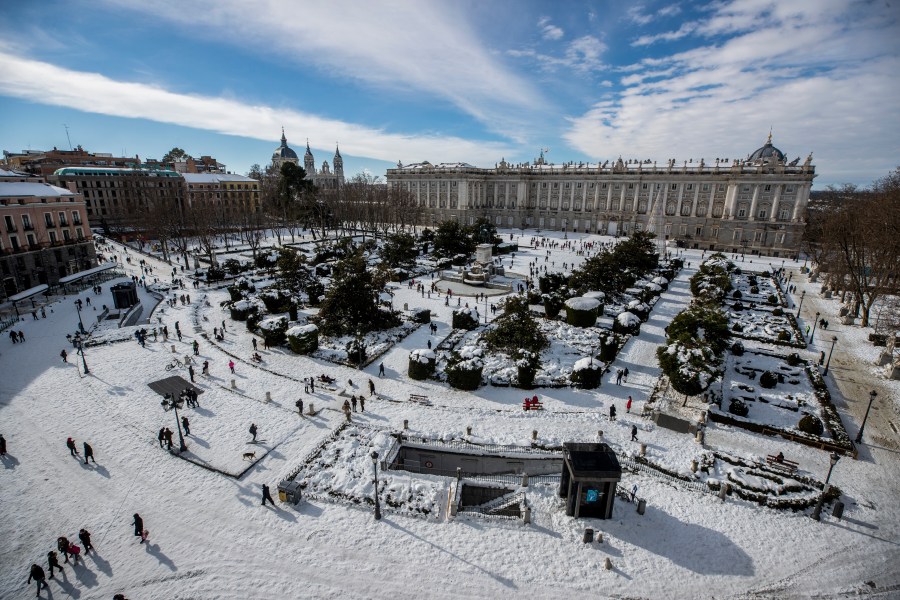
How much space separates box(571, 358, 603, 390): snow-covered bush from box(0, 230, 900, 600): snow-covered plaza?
443mm

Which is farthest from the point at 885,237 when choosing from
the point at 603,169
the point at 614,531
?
the point at 603,169

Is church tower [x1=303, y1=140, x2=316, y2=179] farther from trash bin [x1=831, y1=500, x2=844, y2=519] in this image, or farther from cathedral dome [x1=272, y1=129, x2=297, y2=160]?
trash bin [x1=831, y1=500, x2=844, y2=519]

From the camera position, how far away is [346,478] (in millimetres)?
15570

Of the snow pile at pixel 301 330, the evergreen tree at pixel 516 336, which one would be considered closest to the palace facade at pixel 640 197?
the evergreen tree at pixel 516 336

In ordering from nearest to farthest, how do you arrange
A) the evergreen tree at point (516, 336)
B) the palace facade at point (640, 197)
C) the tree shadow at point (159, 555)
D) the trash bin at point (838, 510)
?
the tree shadow at point (159, 555), the trash bin at point (838, 510), the evergreen tree at point (516, 336), the palace facade at point (640, 197)

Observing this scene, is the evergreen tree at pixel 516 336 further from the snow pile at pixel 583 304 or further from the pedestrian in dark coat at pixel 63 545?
the pedestrian in dark coat at pixel 63 545

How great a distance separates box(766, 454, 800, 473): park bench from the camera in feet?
53.8

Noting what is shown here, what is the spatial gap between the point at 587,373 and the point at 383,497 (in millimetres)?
12247

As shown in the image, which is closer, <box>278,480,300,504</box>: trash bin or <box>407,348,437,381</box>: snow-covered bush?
<box>278,480,300,504</box>: trash bin

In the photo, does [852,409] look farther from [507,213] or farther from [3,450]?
[507,213]

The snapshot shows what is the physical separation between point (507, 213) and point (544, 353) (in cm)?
7199

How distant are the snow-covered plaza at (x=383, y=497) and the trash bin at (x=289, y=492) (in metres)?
0.27

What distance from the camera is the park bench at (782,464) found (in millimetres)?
16406

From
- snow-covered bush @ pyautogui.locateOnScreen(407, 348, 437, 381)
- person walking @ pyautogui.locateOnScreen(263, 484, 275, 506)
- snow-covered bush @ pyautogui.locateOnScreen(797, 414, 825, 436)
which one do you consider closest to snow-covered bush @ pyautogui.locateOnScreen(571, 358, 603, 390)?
snow-covered bush @ pyautogui.locateOnScreen(407, 348, 437, 381)
